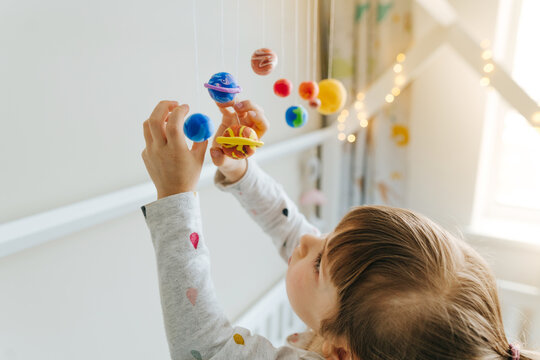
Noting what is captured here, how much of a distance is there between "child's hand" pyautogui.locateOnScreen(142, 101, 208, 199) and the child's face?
0.21 m

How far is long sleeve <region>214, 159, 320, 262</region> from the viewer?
0.67 m

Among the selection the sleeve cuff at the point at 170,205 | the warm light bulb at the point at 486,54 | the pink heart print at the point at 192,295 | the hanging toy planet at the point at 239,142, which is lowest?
the pink heart print at the point at 192,295

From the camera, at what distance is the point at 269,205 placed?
0.74m

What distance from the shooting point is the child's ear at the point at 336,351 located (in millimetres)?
546

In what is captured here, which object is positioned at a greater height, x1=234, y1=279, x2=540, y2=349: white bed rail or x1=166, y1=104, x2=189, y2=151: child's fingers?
x1=166, y1=104, x2=189, y2=151: child's fingers

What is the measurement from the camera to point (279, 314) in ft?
4.22

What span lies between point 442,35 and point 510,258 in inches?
29.6

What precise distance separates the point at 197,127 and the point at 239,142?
0.16 feet

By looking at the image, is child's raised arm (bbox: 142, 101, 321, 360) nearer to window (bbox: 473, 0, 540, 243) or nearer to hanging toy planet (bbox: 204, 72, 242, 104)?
hanging toy planet (bbox: 204, 72, 242, 104)

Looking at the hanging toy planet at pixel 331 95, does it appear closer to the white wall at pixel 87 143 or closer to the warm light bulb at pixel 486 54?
the white wall at pixel 87 143

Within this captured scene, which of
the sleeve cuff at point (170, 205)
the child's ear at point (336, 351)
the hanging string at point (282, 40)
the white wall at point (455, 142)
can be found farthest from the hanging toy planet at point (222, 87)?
the white wall at point (455, 142)

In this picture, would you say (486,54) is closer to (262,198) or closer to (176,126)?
(262,198)

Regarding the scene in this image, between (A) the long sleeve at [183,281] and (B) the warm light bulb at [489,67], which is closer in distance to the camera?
(A) the long sleeve at [183,281]

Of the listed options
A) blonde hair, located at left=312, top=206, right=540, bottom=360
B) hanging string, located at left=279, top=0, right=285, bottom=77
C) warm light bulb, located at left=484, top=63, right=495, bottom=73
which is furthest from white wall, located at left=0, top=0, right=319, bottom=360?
warm light bulb, located at left=484, top=63, right=495, bottom=73
